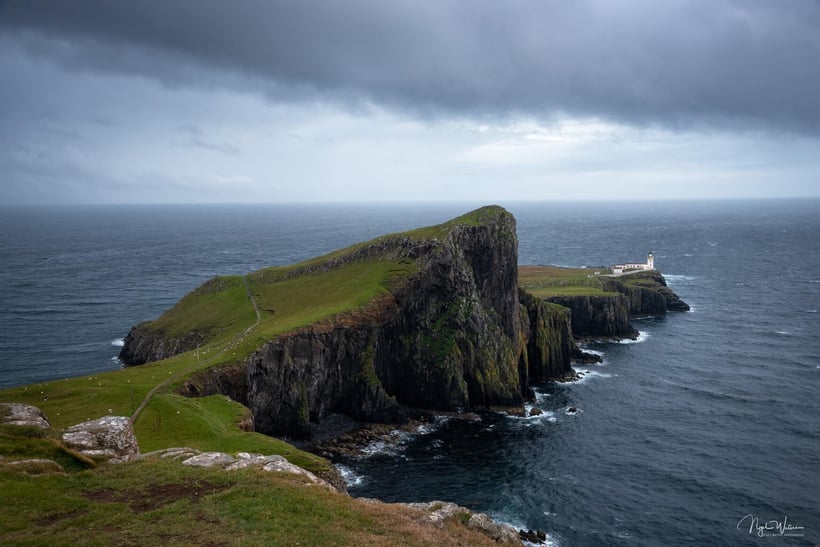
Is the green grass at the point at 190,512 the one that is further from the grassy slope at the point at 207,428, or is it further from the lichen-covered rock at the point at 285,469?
the lichen-covered rock at the point at 285,469

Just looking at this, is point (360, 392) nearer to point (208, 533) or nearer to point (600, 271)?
point (208, 533)

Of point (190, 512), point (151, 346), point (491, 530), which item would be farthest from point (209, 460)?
point (151, 346)

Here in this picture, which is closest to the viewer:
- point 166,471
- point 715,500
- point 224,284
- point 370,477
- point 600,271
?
point 166,471

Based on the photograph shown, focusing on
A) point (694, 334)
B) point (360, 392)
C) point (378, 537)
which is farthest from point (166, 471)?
point (694, 334)

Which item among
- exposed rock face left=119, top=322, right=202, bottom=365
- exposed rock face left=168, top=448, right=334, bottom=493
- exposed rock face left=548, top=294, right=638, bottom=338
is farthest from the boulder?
exposed rock face left=548, top=294, right=638, bottom=338

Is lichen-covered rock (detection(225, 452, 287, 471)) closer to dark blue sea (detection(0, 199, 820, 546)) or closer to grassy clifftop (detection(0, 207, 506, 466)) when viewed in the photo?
grassy clifftop (detection(0, 207, 506, 466))

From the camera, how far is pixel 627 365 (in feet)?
316

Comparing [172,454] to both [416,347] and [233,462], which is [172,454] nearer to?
[233,462]

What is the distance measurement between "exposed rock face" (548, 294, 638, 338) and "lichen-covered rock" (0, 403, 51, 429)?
100835mm

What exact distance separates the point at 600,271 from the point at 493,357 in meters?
94.4

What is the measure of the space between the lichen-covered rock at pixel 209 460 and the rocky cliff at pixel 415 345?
2912 centimetres

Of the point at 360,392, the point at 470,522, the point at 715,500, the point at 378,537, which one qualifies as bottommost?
the point at 715,500

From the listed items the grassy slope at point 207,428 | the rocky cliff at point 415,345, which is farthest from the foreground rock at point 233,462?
the rocky cliff at point 415,345

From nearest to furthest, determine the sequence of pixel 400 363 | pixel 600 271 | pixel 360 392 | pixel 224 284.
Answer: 1. pixel 360 392
2. pixel 400 363
3. pixel 224 284
4. pixel 600 271
